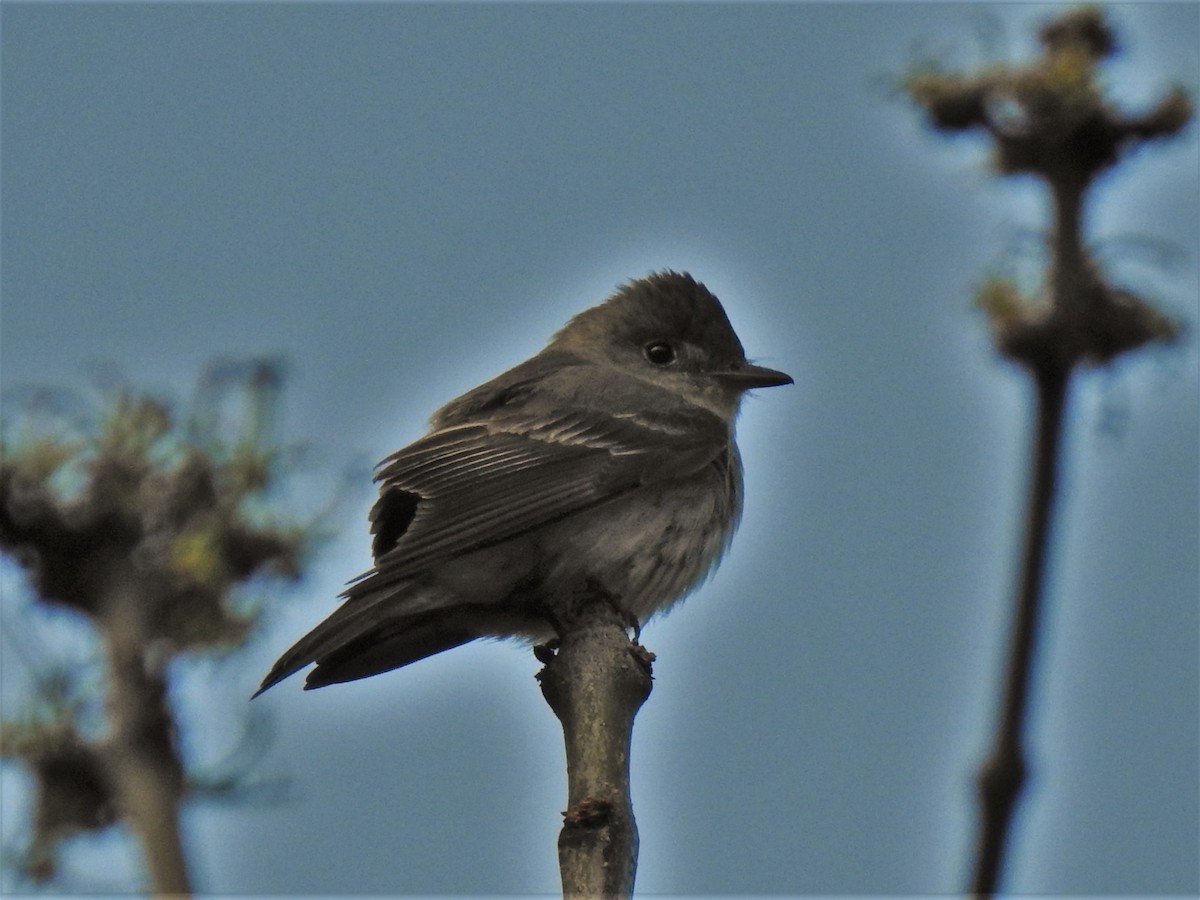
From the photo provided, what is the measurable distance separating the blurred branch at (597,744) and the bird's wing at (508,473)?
Result: 75 centimetres

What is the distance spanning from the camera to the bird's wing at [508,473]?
639 cm

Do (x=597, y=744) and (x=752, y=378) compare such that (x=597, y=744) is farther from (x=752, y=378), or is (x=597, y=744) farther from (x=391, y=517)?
(x=752, y=378)

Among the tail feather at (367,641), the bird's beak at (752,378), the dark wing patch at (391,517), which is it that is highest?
the bird's beak at (752,378)

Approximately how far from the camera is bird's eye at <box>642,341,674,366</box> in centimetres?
841

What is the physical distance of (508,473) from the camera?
22.6ft

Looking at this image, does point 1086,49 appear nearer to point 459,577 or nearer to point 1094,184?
point 1094,184

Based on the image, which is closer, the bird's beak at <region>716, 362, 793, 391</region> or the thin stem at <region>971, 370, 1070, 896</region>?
the thin stem at <region>971, 370, 1070, 896</region>

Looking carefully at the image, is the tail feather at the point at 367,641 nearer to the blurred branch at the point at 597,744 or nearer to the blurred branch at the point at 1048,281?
the blurred branch at the point at 597,744

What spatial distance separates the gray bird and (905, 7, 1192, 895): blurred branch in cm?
139

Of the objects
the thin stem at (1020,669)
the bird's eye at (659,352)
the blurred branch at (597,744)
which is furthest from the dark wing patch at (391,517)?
the thin stem at (1020,669)

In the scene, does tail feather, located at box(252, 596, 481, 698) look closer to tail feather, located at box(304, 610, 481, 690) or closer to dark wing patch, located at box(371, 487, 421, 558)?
tail feather, located at box(304, 610, 481, 690)

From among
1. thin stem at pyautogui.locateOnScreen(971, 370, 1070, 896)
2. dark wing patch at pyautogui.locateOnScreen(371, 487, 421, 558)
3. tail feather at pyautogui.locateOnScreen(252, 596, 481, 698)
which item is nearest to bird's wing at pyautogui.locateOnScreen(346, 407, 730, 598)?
dark wing patch at pyautogui.locateOnScreen(371, 487, 421, 558)

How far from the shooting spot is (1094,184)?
6422 mm

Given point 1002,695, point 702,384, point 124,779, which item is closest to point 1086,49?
point 702,384
